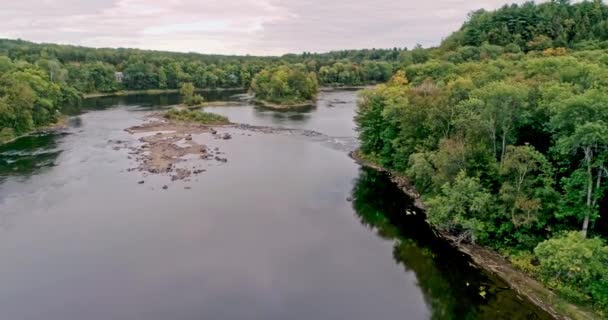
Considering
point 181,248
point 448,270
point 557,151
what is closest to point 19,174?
point 181,248

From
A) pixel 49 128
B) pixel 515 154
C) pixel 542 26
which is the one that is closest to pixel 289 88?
pixel 49 128

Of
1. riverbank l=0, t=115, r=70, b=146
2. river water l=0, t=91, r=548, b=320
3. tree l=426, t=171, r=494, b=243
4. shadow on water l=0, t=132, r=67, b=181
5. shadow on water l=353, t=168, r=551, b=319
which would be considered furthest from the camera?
riverbank l=0, t=115, r=70, b=146

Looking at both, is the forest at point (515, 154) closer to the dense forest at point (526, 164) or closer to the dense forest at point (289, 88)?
the dense forest at point (526, 164)

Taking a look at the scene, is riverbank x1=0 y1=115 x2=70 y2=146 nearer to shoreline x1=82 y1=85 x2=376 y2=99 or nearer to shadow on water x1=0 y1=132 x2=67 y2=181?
shadow on water x1=0 y1=132 x2=67 y2=181

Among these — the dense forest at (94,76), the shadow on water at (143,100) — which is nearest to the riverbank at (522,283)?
the dense forest at (94,76)

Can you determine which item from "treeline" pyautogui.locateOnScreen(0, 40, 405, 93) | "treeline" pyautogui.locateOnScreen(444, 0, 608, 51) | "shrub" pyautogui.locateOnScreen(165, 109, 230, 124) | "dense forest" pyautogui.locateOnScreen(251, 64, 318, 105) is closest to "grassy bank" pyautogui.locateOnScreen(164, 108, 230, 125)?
"shrub" pyautogui.locateOnScreen(165, 109, 230, 124)

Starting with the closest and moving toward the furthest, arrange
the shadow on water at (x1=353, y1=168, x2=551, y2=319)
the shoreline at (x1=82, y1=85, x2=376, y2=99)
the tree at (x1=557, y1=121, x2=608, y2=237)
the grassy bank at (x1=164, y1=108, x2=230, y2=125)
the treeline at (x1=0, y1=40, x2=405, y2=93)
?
the tree at (x1=557, y1=121, x2=608, y2=237) < the shadow on water at (x1=353, y1=168, x2=551, y2=319) < the grassy bank at (x1=164, y1=108, x2=230, y2=125) < the shoreline at (x1=82, y1=85, x2=376, y2=99) < the treeline at (x1=0, y1=40, x2=405, y2=93)

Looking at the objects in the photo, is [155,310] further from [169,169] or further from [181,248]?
[169,169]
